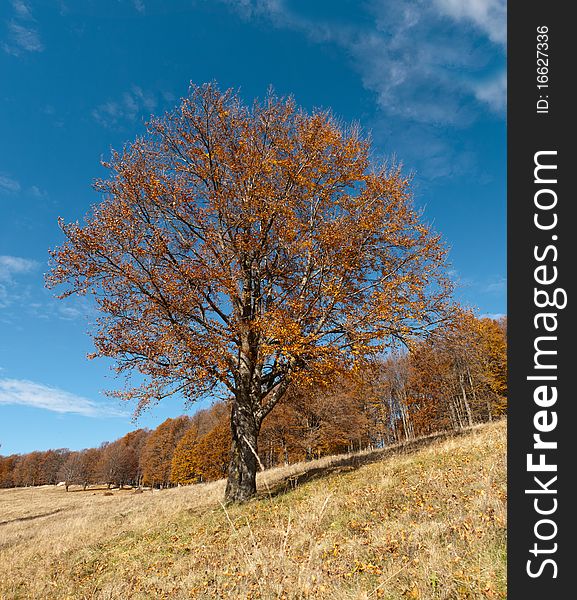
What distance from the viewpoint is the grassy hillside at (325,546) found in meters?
4.26

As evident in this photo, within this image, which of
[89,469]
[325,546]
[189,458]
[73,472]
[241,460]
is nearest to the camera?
[325,546]

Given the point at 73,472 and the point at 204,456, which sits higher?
the point at 204,456

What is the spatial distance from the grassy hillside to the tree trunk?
3.02 ft

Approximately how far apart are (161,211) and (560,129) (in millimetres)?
11675

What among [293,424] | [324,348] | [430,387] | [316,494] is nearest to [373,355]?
[324,348]

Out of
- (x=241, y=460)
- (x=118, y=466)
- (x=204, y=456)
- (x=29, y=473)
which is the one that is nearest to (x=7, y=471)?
(x=29, y=473)

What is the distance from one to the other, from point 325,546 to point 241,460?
7.03m

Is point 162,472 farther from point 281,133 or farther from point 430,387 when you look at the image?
point 281,133

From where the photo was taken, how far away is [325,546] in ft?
19.7

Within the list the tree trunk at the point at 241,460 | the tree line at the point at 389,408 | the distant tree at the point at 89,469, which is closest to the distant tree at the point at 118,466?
the distant tree at the point at 89,469

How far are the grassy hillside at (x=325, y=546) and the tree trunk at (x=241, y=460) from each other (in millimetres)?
920

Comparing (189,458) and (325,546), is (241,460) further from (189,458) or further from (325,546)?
(189,458)

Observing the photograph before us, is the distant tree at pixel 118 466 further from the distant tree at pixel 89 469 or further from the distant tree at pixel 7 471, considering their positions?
the distant tree at pixel 7 471

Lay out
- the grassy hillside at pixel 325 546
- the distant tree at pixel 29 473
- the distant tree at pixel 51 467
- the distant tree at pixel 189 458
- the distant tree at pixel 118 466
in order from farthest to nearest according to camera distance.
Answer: the distant tree at pixel 51 467 < the distant tree at pixel 29 473 < the distant tree at pixel 118 466 < the distant tree at pixel 189 458 < the grassy hillside at pixel 325 546
